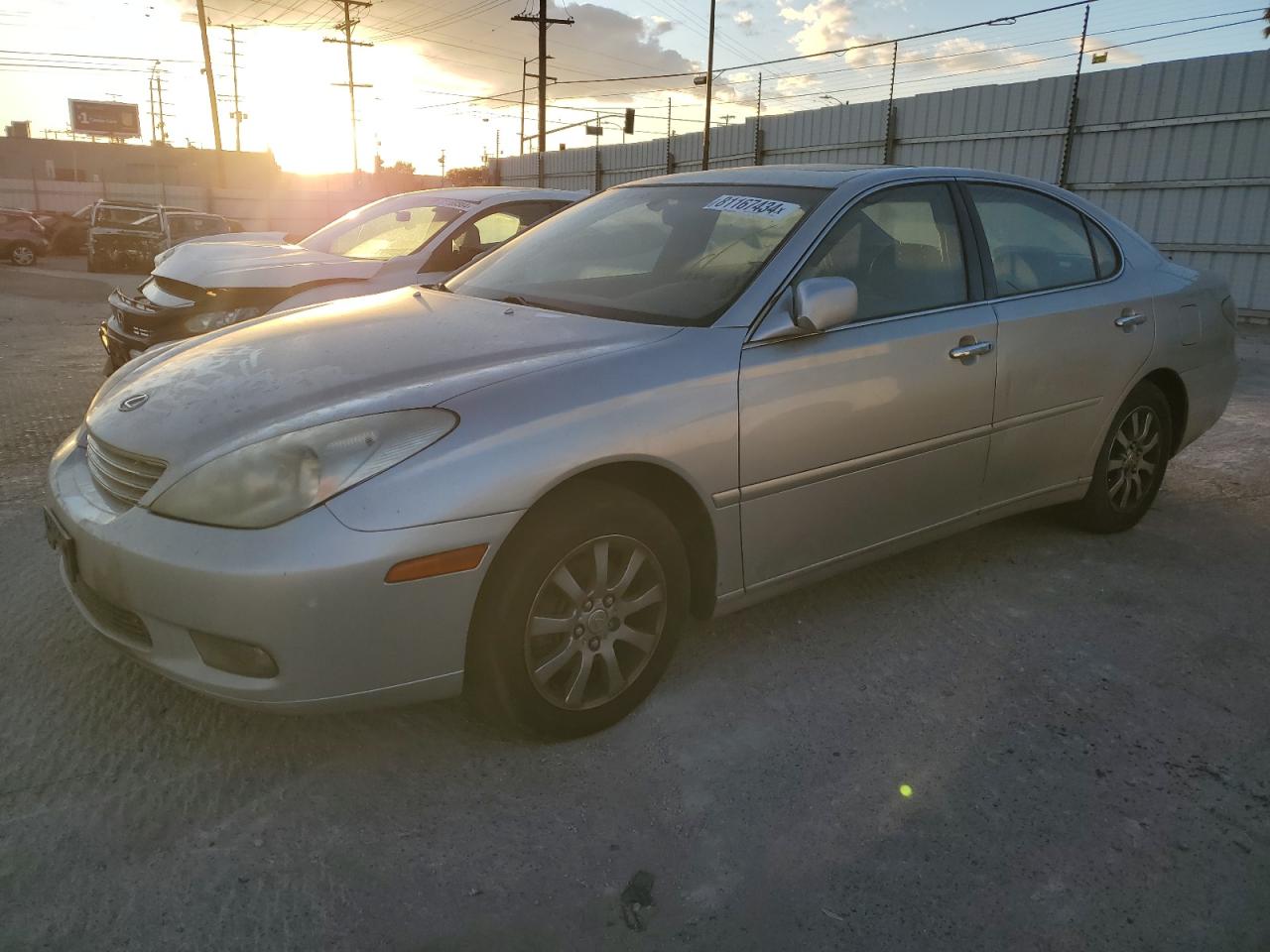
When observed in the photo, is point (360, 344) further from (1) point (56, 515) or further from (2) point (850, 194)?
(2) point (850, 194)

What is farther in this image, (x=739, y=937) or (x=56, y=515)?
(x=56, y=515)

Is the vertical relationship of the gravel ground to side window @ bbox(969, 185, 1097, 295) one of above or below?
below

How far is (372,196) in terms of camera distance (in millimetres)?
44688

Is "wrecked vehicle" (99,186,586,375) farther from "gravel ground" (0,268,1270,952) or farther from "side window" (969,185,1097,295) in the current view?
"side window" (969,185,1097,295)

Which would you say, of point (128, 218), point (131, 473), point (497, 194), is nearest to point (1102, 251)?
point (131, 473)

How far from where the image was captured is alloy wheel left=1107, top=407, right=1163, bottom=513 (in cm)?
406

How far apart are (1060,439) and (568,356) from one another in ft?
7.31

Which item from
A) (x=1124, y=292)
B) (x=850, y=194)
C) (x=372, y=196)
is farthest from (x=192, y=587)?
(x=372, y=196)

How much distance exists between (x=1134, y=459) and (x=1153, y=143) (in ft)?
36.4

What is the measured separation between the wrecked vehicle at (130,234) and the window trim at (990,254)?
60.2 feet

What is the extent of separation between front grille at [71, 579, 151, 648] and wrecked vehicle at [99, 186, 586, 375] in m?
3.34

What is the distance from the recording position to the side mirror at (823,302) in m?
2.73

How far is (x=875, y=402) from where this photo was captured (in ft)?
9.84

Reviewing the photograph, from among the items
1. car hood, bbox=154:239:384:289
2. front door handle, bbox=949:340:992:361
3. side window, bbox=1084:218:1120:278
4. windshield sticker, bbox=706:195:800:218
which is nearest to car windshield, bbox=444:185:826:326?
windshield sticker, bbox=706:195:800:218
